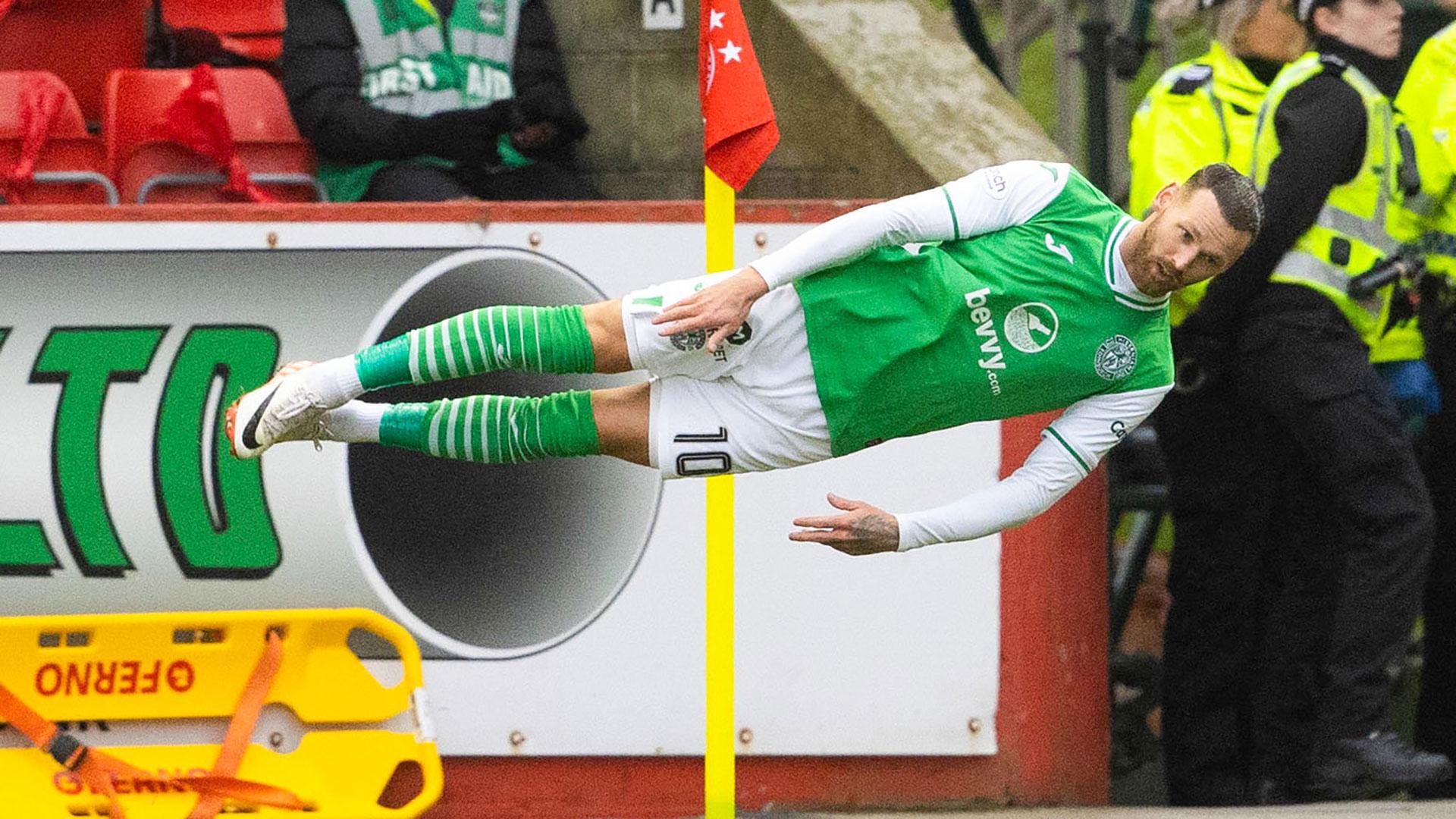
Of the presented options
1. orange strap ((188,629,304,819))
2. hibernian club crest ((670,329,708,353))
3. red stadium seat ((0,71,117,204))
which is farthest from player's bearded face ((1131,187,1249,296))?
red stadium seat ((0,71,117,204))

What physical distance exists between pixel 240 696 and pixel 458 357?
5.56 feet

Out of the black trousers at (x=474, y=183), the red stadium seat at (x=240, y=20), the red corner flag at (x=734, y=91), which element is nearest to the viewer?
the red corner flag at (x=734, y=91)

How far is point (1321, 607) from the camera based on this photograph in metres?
6.47

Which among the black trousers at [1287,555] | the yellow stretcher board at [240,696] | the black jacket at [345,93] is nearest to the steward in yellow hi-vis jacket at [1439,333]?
the black trousers at [1287,555]

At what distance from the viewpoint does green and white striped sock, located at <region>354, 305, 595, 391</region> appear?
5051 mm

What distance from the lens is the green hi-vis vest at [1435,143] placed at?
634 centimetres

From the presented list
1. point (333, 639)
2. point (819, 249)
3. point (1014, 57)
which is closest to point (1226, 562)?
point (819, 249)

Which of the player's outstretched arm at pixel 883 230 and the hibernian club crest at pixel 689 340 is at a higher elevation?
the player's outstretched arm at pixel 883 230

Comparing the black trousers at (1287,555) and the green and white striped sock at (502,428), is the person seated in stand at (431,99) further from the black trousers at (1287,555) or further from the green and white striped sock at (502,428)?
the black trousers at (1287,555)

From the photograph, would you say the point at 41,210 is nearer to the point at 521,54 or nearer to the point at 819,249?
the point at 521,54

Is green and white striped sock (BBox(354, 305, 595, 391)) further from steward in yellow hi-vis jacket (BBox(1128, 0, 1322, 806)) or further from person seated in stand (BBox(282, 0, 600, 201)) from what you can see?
steward in yellow hi-vis jacket (BBox(1128, 0, 1322, 806))

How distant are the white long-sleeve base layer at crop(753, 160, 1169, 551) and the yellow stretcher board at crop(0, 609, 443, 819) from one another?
1.85 metres

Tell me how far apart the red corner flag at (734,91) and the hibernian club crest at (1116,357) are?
3.04 feet

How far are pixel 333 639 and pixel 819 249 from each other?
2.12 metres
